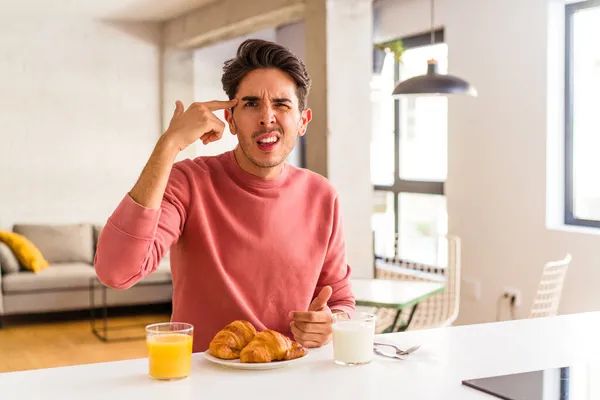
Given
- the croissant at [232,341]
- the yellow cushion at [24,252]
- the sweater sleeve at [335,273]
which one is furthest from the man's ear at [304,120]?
the yellow cushion at [24,252]

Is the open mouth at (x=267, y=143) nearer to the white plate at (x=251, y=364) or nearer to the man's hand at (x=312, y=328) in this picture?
the man's hand at (x=312, y=328)

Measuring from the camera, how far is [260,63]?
174 cm

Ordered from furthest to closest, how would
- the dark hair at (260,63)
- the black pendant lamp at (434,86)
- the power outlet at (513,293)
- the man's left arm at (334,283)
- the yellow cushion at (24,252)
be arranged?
the yellow cushion at (24,252) < the power outlet at (513,293) < the black pendant lamp at (434,86) < the dark hair at (260,63) < the man's left arm at (334,283)

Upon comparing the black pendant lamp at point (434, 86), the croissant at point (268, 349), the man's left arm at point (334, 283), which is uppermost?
the black pendant lamp at point (434, 86)

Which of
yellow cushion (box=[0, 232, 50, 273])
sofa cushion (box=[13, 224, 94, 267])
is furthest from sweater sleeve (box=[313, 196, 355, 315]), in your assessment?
sofa cushion (box=[13, 224, 94, 267])

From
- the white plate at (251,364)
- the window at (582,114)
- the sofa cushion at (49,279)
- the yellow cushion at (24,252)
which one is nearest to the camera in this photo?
the white plate at (251,364)

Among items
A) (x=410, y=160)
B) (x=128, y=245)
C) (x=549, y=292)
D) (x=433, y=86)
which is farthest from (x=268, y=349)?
(x=410, y=160)

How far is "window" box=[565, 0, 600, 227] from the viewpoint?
4656 millimetres

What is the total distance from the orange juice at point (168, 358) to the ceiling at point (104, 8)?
5.18 meters

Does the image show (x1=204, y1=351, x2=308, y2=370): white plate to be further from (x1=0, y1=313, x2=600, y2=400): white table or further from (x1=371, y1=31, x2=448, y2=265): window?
(x1=371, y1=31, x2=448, y2=265): window

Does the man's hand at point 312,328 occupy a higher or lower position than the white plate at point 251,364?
higher

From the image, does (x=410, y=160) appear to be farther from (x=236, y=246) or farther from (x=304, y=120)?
(x=236, y=246)

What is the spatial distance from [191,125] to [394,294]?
2369 millimetres

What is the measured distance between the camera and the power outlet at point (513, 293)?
491cm
